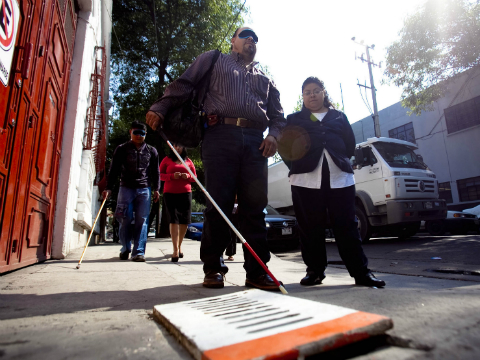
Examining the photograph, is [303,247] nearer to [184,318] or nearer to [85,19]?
[184,318]

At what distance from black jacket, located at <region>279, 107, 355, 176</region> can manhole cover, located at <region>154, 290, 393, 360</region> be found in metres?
1.44

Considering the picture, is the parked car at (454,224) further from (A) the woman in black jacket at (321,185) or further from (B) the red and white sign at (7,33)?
(B) the red and white sign at (7,33)

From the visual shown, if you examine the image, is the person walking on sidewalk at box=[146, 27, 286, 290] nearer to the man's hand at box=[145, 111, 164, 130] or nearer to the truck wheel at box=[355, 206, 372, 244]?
the man's hand at box=[145, 111, 164, 130]

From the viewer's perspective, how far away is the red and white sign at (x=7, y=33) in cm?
212

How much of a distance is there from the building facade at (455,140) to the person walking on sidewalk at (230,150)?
1597 cm

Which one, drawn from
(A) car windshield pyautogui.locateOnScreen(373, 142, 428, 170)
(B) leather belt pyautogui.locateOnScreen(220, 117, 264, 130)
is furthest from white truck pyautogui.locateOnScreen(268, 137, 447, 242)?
(B) leather belt pyautogui.locateOnScreen(220, 117, 264, 130)

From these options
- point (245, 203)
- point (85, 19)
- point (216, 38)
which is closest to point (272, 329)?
point (245, 203)

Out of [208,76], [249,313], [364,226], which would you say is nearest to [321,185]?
[208,76]

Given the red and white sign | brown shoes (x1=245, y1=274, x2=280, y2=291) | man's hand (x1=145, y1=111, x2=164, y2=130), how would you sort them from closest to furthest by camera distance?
the red and white sign < brown shoes (x1=245, y1=274, x2=280, y2=291) < man's hand (x1=145, y1=111, x2=164, y2=130)

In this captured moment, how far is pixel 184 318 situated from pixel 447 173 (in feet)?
61.3

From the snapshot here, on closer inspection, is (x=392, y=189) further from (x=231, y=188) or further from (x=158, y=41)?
(x=158, y=41)

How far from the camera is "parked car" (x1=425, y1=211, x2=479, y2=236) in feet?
31.4

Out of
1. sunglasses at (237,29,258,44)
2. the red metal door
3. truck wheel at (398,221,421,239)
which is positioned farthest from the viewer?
truck wheel at (398,221,421,239)

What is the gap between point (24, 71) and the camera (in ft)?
8.30
